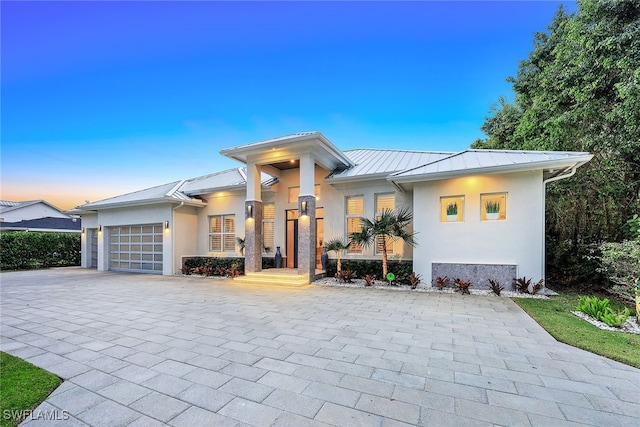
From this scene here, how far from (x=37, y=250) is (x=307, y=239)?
16.5 meters

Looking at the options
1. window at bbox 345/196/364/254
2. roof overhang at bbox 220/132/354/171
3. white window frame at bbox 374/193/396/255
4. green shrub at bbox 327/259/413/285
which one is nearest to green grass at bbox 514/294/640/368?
green shrub at bbox 327/259/413/285

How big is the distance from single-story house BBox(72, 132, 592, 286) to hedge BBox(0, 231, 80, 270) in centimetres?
157

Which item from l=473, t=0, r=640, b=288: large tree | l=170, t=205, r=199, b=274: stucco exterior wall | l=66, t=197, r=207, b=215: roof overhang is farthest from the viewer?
l=170, t=205, r=199, b=274: stucco exterior wall

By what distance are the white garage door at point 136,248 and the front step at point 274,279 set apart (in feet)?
18.1

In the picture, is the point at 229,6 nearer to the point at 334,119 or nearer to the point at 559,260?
the point at 334,119

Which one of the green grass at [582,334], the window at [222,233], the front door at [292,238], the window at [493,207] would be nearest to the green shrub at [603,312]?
the green grass at [582,334]

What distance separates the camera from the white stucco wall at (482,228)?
24.8 feet

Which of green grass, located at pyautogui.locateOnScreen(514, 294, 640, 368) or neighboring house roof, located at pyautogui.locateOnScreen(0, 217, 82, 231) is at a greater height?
neighboring house roof, located at pyautogui.locateOnScreen(0, 217, 82, 231)

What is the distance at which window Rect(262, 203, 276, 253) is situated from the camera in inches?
480

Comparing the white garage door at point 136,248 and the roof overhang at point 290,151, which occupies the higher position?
the roof overhang at point 290,151

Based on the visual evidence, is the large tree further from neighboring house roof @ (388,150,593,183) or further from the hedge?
the hedge

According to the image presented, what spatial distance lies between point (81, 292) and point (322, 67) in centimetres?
1211

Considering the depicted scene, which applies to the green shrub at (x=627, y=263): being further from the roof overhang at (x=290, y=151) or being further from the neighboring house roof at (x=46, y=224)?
the neighboring house roof at (x=46, y=224)

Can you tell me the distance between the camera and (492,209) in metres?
7.95
